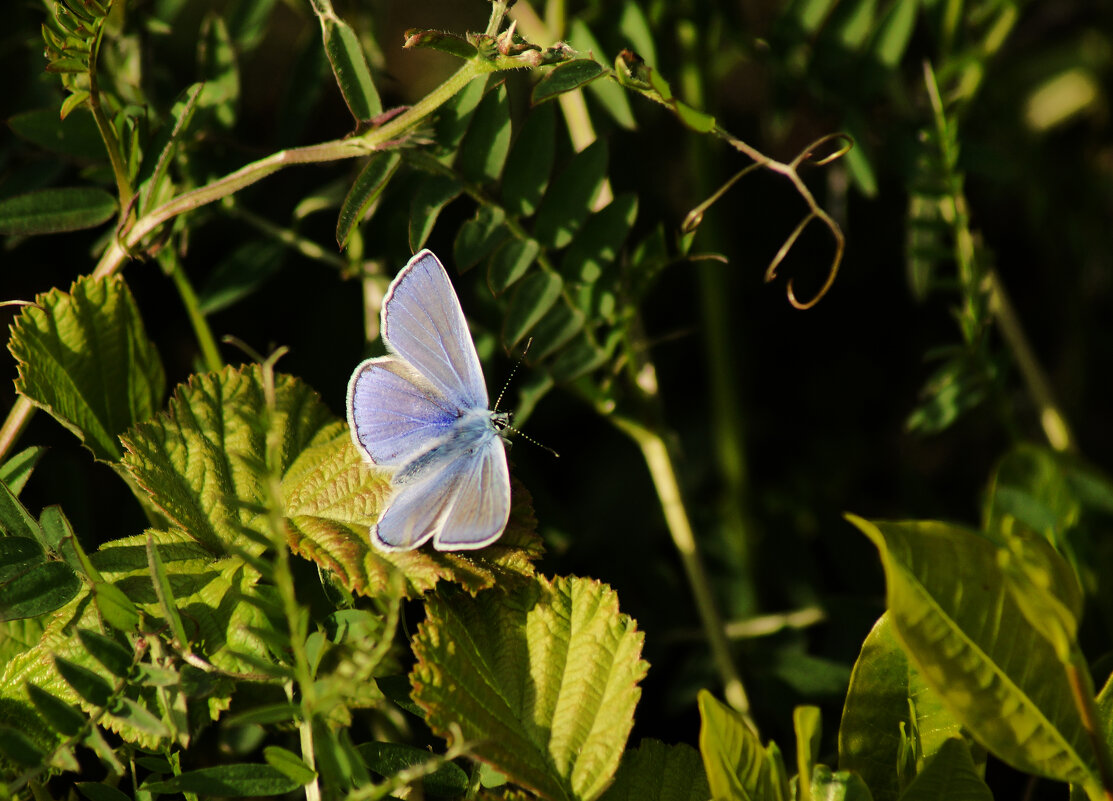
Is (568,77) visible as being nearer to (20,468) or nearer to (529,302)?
(529,302)

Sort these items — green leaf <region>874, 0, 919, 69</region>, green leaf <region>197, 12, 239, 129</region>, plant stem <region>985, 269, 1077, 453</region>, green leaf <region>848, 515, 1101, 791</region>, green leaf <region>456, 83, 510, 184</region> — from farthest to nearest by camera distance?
plant stem <region>985, 269, 1077, 453</region> → green leaf <region>874, 0, 919, 69</region> → green leaf <region>197, 12, 239, 129</region> → green leaf <region>456, 83, 510, 184</region> → green leaf <region>848, 515, 1101, 791</region>

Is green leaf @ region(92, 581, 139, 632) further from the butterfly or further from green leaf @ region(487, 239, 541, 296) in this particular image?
green leaf @ region(487, 239, 541, 296)

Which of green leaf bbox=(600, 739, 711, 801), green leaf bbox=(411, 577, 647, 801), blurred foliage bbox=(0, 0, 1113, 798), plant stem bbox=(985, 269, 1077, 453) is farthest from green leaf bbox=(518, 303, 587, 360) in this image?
plant stem bbox=(985, 269, 1077, 453)

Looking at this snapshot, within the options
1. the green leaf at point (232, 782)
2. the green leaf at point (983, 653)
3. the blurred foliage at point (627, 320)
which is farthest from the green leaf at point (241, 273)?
the green leaf at point (983, 653)

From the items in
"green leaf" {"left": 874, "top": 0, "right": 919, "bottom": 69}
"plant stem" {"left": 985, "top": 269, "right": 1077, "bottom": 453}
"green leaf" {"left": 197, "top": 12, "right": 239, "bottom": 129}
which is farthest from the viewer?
"plant stem" {"left": 985, "top": 269, "right": 1077, "bottom": 453}

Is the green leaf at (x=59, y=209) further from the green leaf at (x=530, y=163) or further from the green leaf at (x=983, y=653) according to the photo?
the green leaf at (x=983, y=653)

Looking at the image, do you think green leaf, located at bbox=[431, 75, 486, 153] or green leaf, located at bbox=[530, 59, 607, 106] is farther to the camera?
green leaf, located at bbox=[431, 75, 486, 153]
